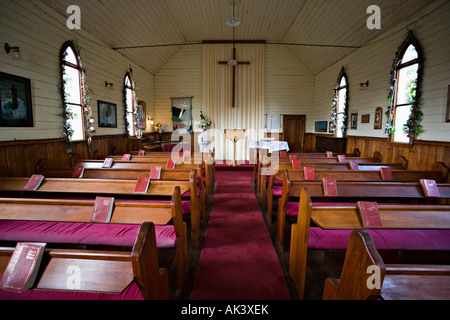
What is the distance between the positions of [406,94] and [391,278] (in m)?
5.25

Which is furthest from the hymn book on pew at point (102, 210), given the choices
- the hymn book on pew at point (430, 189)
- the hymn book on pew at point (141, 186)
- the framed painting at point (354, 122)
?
the framed painting at point (354, 122)

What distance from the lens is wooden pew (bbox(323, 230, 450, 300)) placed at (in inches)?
37.0

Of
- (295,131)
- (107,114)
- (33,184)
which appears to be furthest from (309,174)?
(295,131)

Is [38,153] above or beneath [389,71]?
beneath

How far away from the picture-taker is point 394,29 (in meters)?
5.09

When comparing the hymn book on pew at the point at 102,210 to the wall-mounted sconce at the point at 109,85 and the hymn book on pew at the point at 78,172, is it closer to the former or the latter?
the hymn book on pew at the point at 78,172

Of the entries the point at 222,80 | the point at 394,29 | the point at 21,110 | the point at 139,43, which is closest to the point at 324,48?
the point at 394,29

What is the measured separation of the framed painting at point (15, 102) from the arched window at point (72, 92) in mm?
785

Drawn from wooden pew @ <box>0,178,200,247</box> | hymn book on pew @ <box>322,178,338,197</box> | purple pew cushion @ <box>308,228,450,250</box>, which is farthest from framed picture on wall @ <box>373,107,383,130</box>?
wooden pew @ <box>0,178,200,247</box>

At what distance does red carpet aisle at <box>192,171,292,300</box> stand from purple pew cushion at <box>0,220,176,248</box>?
0.58 meters

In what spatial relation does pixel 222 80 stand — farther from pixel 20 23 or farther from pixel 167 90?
pixel 20 23

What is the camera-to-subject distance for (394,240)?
1866 millimetres

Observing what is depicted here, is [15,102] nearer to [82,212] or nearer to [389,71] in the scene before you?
[82,212]

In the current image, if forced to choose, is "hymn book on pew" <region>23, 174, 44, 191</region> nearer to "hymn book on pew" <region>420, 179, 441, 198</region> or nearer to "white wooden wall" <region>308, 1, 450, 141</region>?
"hymn book on pew" <region>420, 179, 441, 198</region>
